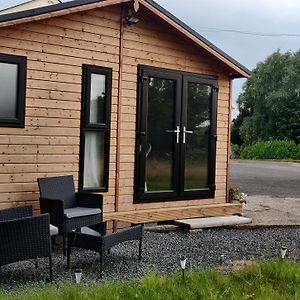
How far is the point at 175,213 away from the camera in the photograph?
25.2 ft

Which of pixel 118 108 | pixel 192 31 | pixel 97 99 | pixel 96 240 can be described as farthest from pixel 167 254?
pixel 192 31

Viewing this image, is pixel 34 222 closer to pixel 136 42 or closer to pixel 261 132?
pixel 136 42

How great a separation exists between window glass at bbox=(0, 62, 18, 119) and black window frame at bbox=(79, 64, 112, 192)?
958 millimetres

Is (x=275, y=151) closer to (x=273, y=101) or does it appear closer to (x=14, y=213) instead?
(x=273, y=101)

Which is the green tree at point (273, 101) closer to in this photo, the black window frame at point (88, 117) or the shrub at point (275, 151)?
the shrub at point (275, 151)

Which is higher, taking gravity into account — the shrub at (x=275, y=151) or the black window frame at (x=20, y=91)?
the black window frame at (x=20, y=91)

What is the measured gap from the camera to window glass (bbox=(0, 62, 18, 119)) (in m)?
6.17

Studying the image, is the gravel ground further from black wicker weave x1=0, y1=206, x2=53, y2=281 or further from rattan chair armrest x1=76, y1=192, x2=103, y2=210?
rattan chair armrest x1=76, y1=192, x2=103, y2=210

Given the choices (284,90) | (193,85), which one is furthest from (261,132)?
(193,85)

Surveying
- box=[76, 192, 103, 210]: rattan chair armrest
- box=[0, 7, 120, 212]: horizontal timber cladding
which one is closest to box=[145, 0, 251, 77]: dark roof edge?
box=[0, 7, 120, 212]: horizontal timber cladding

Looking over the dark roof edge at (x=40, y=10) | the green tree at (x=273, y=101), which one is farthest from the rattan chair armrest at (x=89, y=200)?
the green tree at (x=273, y=101)

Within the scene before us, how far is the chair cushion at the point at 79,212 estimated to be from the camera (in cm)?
576

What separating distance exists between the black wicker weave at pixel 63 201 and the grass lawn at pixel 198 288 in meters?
1.28

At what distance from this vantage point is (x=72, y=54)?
6789mm
